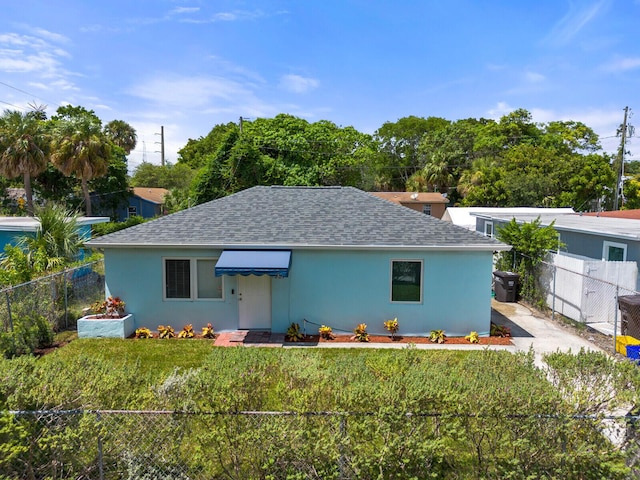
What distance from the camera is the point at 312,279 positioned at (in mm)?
12906

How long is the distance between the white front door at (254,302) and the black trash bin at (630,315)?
10246 mm

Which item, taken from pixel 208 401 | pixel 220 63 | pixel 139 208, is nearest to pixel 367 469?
pixel 208 401

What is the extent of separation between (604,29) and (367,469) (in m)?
19.4

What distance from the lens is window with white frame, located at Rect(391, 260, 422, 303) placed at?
42.2 feet

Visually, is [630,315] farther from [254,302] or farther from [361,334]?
[254,302]

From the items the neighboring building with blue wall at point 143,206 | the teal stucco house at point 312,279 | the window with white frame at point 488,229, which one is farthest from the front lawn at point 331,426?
the neighboring building with blue wall at point 143,206

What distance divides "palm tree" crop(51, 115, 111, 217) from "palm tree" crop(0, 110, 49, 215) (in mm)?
1135

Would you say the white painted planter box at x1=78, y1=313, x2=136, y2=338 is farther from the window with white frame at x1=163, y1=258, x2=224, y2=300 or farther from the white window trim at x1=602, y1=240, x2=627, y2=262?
the white window trim at x1=602, y1=240, x2=627, y2=262

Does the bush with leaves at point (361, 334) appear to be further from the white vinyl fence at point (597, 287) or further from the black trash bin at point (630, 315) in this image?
the black trash bin at point (630, 315)

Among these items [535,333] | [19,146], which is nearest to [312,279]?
[535,333]

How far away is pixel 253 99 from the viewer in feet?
115

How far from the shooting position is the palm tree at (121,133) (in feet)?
174

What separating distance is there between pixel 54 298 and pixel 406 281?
432 inches

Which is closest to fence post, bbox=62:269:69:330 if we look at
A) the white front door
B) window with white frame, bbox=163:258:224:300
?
window with white frame, bbox=163:258:224:300
